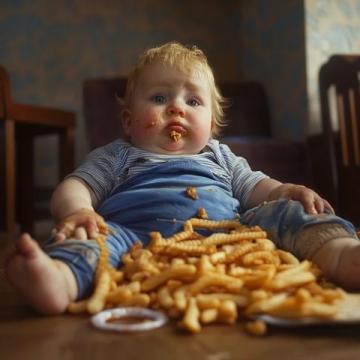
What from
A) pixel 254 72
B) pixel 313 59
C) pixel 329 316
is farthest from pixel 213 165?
pixel 254 72

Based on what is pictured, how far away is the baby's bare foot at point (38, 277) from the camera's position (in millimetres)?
630

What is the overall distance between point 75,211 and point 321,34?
185 cm

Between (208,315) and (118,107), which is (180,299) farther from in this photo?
(118,107)

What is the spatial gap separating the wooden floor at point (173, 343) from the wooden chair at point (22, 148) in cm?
157

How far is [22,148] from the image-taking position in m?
2.70

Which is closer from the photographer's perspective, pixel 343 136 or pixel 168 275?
pixel 168 275

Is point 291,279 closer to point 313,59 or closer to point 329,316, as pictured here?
point 329,316

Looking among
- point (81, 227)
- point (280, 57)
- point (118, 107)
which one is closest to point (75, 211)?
point (81, 227)

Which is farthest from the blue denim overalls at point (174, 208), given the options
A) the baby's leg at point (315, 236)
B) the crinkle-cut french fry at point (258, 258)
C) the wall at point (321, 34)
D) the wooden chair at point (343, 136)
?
the wall at point (321, 34)

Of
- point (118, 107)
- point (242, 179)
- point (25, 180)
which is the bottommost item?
point (242, 179)

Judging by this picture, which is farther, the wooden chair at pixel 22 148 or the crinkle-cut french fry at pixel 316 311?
the wooden chair at pixel 22 148

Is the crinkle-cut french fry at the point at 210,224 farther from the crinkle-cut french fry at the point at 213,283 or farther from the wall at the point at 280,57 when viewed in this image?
the wall at the point at 280,57

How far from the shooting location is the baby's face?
1029mm

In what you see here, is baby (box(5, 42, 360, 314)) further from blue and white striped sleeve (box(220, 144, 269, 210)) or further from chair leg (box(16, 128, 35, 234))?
chair leg (box(16, 128, 35, 234))
